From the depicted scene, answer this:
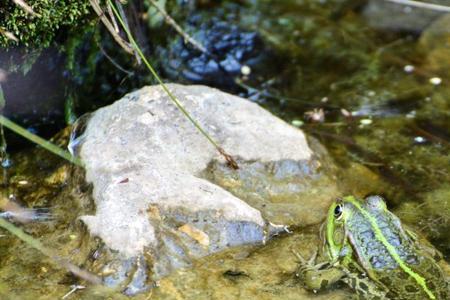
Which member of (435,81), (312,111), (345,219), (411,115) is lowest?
(435,81)

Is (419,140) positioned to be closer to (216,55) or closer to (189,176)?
(189,176)

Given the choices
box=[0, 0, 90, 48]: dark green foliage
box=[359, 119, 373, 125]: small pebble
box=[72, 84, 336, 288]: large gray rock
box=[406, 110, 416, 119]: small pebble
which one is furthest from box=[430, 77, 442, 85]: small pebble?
box=[0, 0, 90, 48]: dark green foliage

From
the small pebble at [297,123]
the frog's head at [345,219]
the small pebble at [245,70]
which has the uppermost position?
the frog's head at [345,219]

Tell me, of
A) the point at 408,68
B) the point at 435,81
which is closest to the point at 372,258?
the point at 435,81

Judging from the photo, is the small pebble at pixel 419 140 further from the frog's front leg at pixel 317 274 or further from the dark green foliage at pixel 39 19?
the dark green foliage at pixel 39 19

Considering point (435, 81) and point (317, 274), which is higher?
point (317, 274)

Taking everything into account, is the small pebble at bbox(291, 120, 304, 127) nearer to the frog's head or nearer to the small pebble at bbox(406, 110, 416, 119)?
the small pebble at bbox(406, 110, 416, 119)

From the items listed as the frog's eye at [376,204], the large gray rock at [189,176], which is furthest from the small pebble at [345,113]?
the frog's eye at [376,204]

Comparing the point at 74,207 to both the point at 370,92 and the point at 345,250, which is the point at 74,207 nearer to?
the point at 345,250
